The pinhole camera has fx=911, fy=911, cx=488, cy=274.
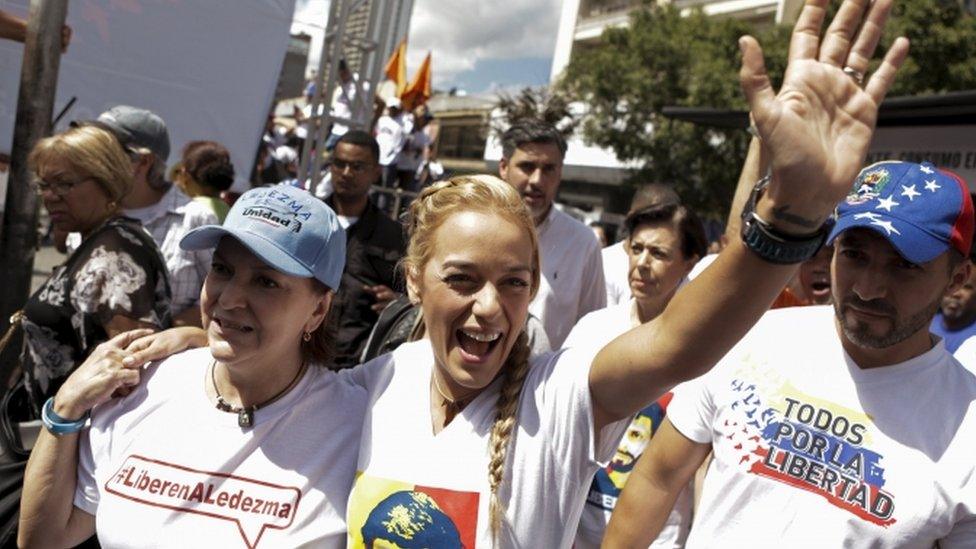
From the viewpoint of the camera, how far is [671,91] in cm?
2269

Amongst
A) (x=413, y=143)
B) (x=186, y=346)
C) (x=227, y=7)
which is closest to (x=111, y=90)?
(x=227, y=7)

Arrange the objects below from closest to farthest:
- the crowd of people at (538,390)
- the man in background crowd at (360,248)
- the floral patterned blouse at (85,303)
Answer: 1. the crowd of people at (538,390)
2. the floral patterned blouse at (85,303)
3. the man in background crowd at (360,248)

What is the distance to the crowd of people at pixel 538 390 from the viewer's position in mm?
1518

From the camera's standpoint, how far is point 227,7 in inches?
253

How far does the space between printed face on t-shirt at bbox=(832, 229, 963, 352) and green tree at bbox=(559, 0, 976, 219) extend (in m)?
18.5

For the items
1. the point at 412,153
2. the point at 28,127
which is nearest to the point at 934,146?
the point at 412,153

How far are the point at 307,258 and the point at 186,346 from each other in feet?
1.42

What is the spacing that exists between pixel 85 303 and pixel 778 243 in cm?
196

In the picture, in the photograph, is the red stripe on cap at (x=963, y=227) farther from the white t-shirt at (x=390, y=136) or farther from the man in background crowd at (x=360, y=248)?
the white t-shirt at (x=390, y=136)

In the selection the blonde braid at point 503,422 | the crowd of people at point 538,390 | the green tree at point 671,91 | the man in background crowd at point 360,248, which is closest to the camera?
the crowd of people at point 538,390

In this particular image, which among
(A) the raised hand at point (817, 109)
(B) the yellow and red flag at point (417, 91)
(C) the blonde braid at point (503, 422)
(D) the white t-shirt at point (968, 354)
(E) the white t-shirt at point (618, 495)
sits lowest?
(E) the white t-shirt at point (618, 495)

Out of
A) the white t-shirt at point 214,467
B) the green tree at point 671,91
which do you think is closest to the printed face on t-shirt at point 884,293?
the white t-shirt at point 214,467

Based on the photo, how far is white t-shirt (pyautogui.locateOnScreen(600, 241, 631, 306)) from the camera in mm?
4797

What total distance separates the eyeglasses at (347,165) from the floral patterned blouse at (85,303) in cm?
218
